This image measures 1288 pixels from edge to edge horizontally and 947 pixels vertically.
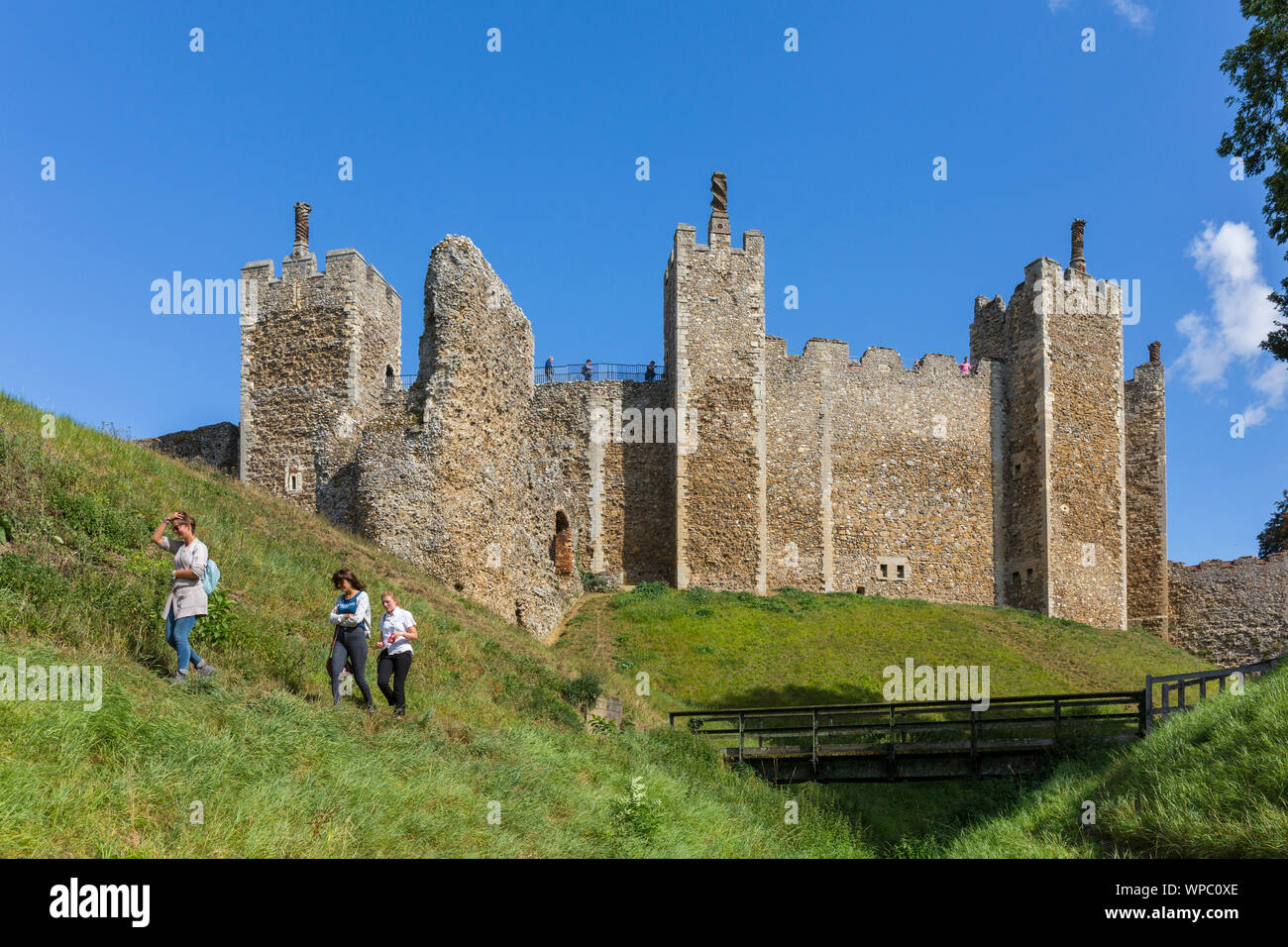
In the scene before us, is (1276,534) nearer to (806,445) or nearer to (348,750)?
(806,445)


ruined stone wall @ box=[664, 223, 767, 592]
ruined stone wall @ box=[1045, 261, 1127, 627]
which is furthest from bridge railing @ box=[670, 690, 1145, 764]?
ruined stone wall @ box=[1045, 261, 1127, 627]

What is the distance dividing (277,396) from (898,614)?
19790 mm

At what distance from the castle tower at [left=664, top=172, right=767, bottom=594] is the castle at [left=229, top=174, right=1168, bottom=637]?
7 cm

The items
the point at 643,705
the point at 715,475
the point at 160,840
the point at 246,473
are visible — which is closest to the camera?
the point at 160,840

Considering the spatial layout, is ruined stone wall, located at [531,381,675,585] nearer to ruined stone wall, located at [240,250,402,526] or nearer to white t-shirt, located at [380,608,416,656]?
ruined stone wall, located at [240,250,402,526]

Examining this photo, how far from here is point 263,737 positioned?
30.6 feet

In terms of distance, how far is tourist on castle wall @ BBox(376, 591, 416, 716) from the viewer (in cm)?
1168

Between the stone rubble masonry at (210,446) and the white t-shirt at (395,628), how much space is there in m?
18.5

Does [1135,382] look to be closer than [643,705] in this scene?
No

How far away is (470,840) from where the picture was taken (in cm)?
924

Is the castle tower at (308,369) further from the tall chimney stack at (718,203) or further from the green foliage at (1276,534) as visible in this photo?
the green foliage at (1276,534)
